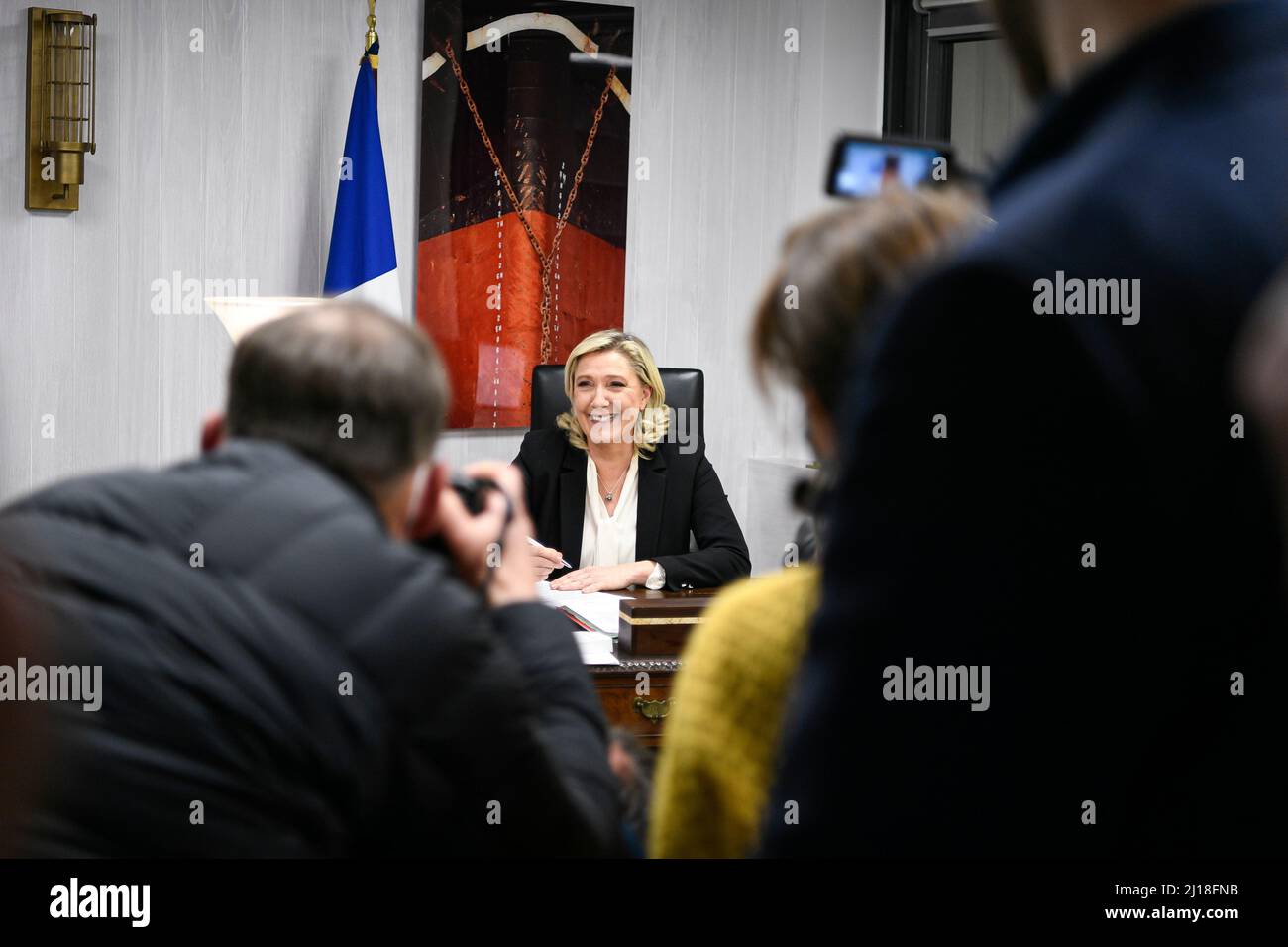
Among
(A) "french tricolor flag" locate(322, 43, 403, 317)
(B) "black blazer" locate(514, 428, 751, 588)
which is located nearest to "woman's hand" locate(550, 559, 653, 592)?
(B) "black blazer" locate(514, 428, 751, 588)

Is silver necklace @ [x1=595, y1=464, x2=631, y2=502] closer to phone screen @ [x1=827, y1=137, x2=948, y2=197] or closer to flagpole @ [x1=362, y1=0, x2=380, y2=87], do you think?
flagpole @ [x1=362, y1=0, x2=380, y2=87]

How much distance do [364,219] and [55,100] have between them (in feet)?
3.19

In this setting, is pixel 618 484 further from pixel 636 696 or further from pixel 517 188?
pixel 517 188

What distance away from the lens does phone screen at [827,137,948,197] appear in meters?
0.87

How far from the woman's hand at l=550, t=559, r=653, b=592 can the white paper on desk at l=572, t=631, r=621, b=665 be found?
0.53m

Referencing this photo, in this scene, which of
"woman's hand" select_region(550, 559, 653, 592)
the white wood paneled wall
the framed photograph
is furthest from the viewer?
the framed photograph

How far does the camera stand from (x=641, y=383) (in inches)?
144

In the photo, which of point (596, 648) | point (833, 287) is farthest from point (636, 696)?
point (833, 287)

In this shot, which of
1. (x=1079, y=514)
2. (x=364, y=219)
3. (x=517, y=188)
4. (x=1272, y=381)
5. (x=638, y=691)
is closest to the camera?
(x=1272, y=381)

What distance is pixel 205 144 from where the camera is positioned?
4246 mm

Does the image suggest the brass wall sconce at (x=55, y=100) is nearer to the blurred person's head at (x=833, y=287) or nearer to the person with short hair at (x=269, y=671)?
the person with short hair at (x=269, y=671)
